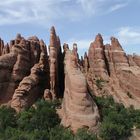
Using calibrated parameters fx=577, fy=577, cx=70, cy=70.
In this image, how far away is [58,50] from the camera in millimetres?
87500

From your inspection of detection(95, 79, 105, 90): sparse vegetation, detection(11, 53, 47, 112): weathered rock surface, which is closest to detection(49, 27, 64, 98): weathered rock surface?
detection(11, 53, 47, 112): weathered rock surface

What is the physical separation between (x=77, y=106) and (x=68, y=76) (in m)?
5.31

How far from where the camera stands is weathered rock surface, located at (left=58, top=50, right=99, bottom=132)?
72.2 m

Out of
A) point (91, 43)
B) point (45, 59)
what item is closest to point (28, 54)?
point (45, 59)

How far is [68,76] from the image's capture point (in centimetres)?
7669

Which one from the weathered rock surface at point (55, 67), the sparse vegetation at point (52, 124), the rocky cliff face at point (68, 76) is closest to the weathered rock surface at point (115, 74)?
the rocky cliff face at point (68, 76)

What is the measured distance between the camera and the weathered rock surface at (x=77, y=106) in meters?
72.2

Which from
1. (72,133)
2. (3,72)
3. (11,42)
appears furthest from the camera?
(11,42)

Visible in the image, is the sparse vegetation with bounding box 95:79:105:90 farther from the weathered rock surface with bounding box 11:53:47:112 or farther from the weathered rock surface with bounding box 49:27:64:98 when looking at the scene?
the weathered rock surface with bounding box 11:53:47:112

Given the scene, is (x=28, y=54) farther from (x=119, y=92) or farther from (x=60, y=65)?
(x=119, y=92)

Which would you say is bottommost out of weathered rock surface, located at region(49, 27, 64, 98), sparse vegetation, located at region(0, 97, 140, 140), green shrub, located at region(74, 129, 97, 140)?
green shrub, located at region(74, 129, 97, 140)

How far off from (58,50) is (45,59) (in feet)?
13.3

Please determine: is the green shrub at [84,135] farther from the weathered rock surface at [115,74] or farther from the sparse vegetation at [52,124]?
the weathered rock surface at [115,74]

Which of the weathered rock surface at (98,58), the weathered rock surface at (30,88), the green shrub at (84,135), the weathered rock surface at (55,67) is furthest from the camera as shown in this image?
the weathered rock surface at (98,58)
